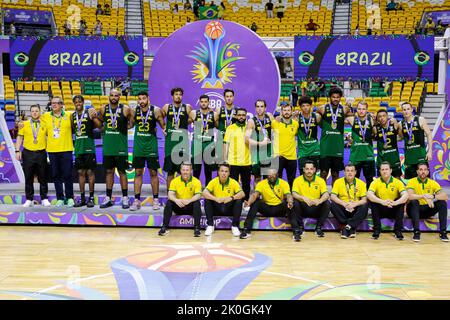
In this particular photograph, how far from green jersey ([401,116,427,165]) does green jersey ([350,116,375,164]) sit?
49cm

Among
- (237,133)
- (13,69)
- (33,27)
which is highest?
(33,27)

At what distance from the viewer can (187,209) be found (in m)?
6.18

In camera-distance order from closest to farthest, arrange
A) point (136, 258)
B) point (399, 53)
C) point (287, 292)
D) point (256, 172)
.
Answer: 1. point (287, 292)
2. point (136, 258)
3. point (256, 172)
4. point (399, 53)

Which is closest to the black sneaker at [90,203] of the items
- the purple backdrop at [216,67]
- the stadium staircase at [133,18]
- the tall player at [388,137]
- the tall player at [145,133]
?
the tall player at [145,133]

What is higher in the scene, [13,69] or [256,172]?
[13,69]

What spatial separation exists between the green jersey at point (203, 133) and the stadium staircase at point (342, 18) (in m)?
13.8

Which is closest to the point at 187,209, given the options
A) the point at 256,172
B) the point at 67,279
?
the point at 256,172

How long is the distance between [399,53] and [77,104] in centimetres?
540

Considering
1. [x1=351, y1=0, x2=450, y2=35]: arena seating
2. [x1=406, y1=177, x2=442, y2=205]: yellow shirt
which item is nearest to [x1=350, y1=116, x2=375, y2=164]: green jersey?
[x1=406, y1=177, x2=442, y2=205]: yellow shirt

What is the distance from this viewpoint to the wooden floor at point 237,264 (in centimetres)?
385

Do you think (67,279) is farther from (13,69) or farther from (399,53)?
(399,53)

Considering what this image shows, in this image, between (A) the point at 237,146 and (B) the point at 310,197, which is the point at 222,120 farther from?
(B) the point at 310,197

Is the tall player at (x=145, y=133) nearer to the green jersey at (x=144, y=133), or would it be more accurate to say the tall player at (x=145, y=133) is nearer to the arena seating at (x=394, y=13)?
the green jersey at (x=144, y=133)

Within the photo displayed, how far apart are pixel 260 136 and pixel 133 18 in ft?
49.9
